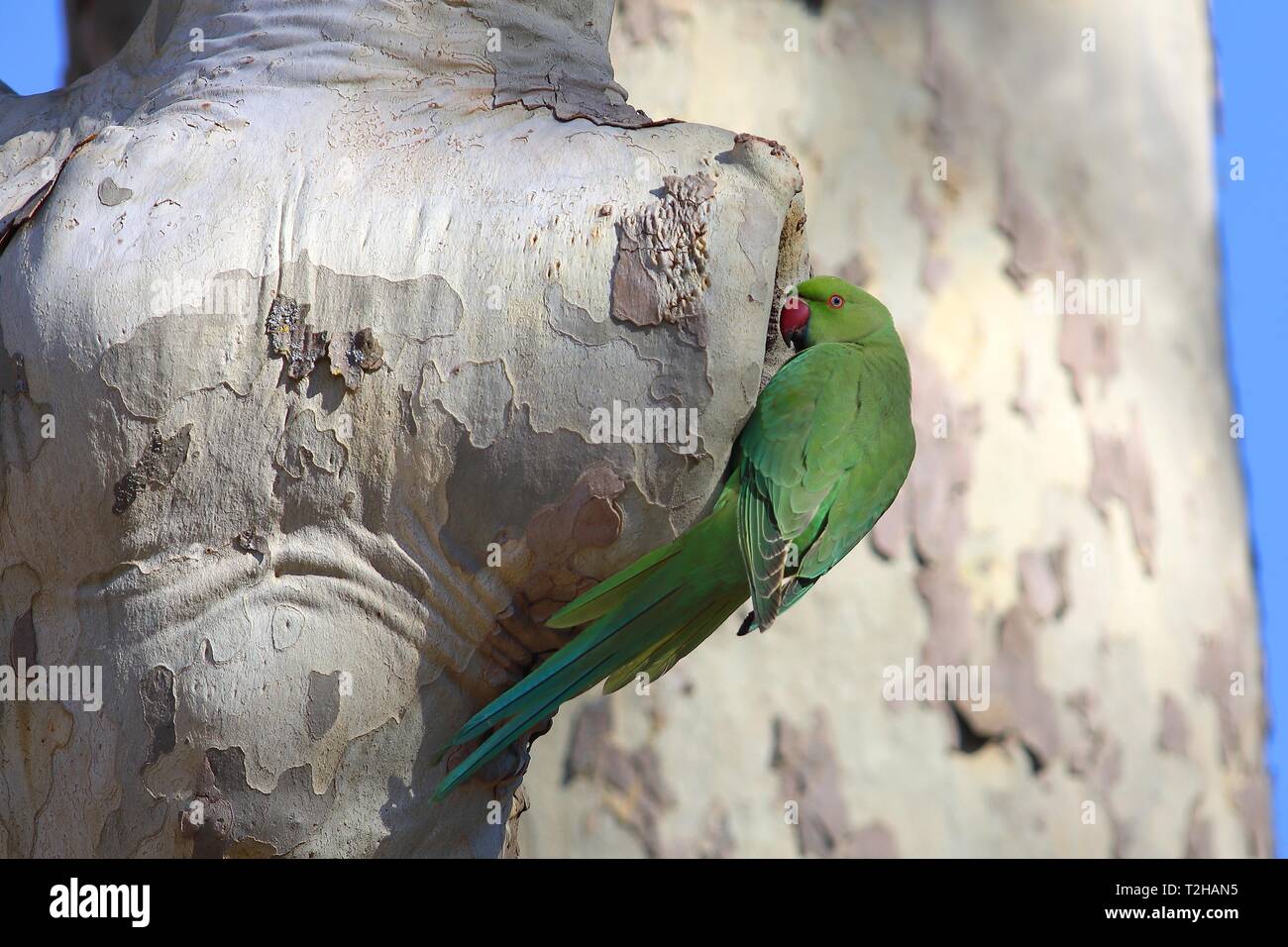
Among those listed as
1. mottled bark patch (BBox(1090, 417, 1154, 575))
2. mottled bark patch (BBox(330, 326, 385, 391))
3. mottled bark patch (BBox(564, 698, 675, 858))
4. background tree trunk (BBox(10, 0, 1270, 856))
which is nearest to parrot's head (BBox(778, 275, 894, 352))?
mottled bark patch (BBox(330, 326, 385, 391))

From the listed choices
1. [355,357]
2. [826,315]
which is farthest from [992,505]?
[355,357]

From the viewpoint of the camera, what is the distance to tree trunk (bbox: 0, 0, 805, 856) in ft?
4.05

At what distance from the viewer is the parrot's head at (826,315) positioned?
4.99 ft

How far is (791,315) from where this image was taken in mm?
1493

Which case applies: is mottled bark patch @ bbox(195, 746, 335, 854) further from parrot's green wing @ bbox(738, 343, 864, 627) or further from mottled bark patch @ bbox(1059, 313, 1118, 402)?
mottled bark patch @ bbox(1059, 313, 1118, 402)

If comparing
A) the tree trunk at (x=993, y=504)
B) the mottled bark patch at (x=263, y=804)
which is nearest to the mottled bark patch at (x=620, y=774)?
the tree trunk at (x=993, y=504)

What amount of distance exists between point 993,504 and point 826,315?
48.5 inches

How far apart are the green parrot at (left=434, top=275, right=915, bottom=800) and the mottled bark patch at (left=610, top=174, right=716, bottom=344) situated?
0.18 metres

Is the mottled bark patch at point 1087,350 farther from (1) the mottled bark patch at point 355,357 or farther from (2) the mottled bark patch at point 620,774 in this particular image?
(1) the mottled bark patch at point 355,357

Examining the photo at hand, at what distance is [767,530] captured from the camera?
1.35 metres

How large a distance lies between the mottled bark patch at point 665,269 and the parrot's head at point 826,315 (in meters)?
0.28

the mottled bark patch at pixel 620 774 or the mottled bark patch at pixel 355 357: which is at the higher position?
the mottled bark patch at pixel 355 357
